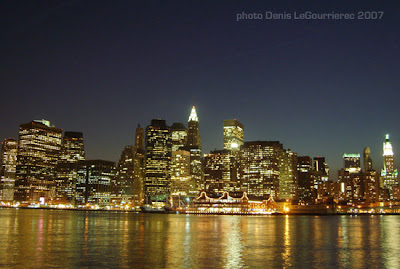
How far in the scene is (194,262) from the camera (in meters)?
40.8

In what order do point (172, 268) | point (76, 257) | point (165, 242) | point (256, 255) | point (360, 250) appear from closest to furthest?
point (172, 268) < point (76, 257) < point (256, 255) < point (360, 250) < point (165, 242)

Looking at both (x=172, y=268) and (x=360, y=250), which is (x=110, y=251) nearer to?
(x=172, y=268)

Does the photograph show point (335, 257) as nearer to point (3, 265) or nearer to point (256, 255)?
point (256, 255)

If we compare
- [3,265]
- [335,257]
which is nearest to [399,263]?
[335,257]

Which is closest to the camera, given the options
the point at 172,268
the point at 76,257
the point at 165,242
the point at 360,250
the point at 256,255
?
the point at 172,268

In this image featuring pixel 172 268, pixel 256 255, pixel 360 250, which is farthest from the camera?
pixel 360 250

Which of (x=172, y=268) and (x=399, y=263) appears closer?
(x=172, y=268)

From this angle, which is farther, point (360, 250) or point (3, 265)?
point (360, 250)

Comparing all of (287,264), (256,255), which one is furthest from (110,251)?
(287,264)

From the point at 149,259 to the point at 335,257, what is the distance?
65.2ft

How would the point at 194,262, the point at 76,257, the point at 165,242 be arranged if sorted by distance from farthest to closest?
1. the point at 165,242
2. the point at 76,257
3. the point at 194,262

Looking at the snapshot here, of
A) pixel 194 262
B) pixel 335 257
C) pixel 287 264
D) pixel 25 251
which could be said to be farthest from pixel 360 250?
pixel 25 251

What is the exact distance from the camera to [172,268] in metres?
37.5

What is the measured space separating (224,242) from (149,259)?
19.6 metres
